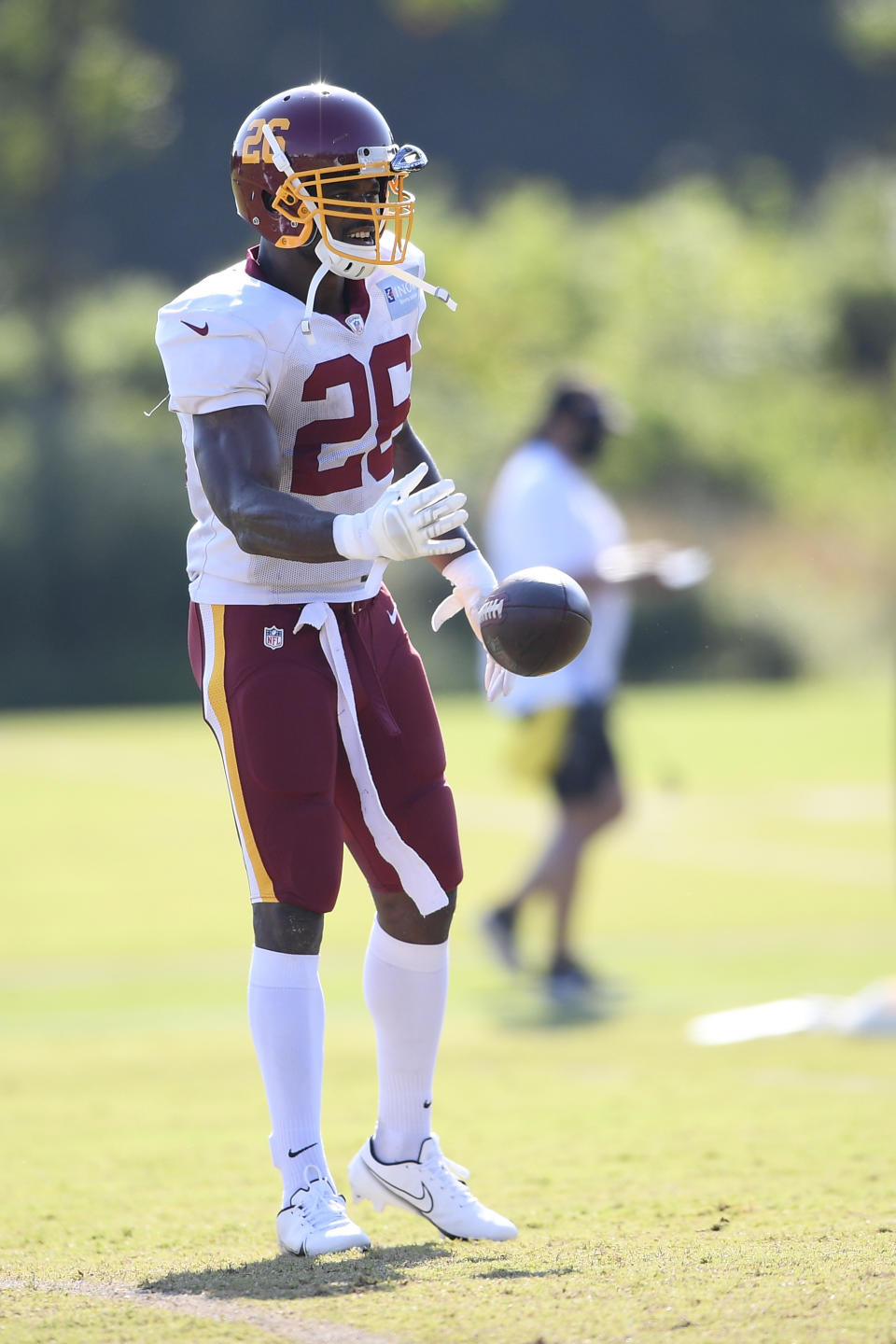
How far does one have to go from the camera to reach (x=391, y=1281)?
12.1 ft

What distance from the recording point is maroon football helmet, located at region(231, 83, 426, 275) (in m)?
3.99

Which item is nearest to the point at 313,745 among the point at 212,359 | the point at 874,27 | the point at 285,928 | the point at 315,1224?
the point at 285,928

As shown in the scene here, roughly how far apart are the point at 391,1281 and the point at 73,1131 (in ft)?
7.34

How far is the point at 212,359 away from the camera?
3828 mm

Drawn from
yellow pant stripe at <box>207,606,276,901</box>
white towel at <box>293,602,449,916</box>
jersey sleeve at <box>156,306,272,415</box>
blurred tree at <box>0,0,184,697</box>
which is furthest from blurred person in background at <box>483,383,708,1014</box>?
blurred tree at <box>0,0,184,697</box>

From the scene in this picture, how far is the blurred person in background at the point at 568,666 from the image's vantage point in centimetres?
799

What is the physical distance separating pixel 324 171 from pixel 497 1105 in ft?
10.2

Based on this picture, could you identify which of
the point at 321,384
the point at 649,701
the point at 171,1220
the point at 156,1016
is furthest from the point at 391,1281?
the point at 649,701

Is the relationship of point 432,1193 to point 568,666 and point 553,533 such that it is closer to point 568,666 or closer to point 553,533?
point 568,666

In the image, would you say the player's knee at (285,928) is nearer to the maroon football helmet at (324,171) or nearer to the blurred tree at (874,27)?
the maroon football helmet at (324,171)

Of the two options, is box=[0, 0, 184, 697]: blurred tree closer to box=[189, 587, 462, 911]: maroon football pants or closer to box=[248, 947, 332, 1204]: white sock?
box=[189, 587, 462, 911]: maroon football pants

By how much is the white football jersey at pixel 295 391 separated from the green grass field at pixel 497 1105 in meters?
1.38

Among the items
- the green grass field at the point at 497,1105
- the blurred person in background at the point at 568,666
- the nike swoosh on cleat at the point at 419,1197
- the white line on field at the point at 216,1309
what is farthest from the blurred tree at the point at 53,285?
the white line on field at the point at 216,1309

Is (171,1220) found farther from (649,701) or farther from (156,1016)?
(649,701)
